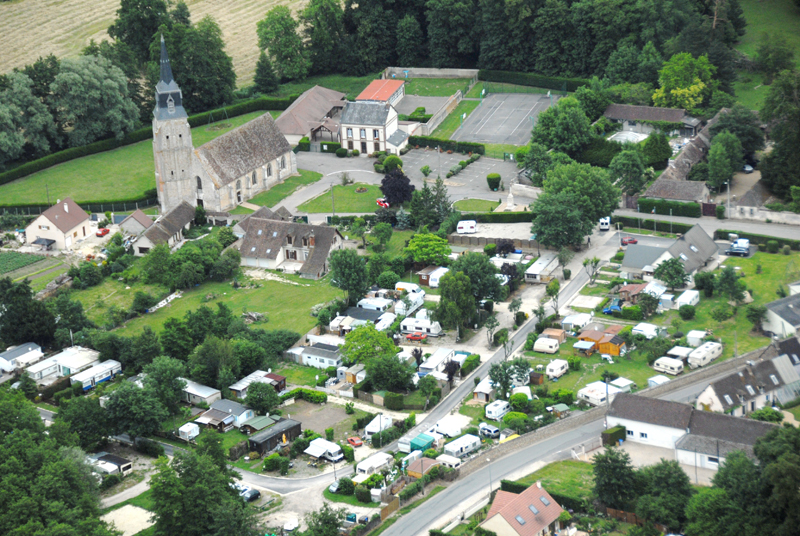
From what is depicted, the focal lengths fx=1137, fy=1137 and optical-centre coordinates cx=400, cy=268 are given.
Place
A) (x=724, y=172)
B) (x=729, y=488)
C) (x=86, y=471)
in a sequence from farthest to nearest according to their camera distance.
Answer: (x=724, y=172)
(x=86, y=471)
(x=729, y=488)

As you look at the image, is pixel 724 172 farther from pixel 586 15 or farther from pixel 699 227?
pixel 586 15

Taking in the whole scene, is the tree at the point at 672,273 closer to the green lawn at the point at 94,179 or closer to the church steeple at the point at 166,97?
the church steeple at the point at 166,97

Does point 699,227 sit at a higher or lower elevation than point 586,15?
lower

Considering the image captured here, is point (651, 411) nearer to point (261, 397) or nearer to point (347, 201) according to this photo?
point (261, 397)

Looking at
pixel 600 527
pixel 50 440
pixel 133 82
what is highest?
pixel 133 82

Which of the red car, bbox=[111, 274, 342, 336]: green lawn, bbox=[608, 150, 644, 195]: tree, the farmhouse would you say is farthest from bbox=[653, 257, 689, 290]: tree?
the farmhouse

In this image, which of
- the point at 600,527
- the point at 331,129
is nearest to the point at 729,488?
the point at 600,527

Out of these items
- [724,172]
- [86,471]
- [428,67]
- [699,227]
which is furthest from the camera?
[428,67]

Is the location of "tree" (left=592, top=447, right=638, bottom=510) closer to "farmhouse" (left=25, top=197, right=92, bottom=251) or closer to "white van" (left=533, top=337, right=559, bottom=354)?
"white van" (left=533, top=337, right=559, bottom=354)
